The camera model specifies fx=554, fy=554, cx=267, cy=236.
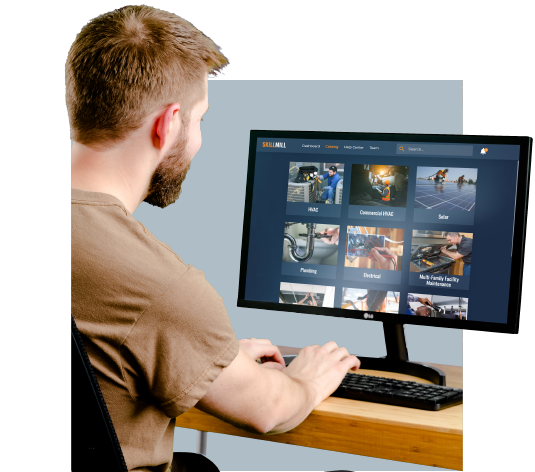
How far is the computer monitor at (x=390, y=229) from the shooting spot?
1.22 meters

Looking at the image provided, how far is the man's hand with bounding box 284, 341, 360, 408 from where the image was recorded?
3.44 feet

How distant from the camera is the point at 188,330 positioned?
0.78m

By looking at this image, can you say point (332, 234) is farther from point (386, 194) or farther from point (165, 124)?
point (165, 124)

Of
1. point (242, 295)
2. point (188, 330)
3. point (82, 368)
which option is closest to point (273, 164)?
point (242, 295)

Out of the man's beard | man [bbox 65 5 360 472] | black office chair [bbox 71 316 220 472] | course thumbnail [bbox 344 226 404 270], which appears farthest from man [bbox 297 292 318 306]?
black office chair [bbox 71 316 220 472]

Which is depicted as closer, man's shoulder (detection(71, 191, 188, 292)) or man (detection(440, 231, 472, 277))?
man's shoulder (detection(71, 191, 188, 292))

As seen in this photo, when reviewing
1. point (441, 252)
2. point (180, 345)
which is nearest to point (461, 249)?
point (441, 252)

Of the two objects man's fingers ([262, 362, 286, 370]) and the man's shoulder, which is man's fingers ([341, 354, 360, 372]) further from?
the man's shoulder

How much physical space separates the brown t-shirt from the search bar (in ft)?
2.36

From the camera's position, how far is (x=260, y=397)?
886 mm

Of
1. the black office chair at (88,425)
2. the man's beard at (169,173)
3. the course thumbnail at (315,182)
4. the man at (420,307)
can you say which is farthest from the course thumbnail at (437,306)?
the black office chair at (88,425)

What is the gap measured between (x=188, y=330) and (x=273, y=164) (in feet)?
2.50

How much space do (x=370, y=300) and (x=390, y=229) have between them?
0.18 metres

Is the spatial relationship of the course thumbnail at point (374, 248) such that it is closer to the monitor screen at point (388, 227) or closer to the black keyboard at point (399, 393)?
the monitor screen at point (388, 227)
